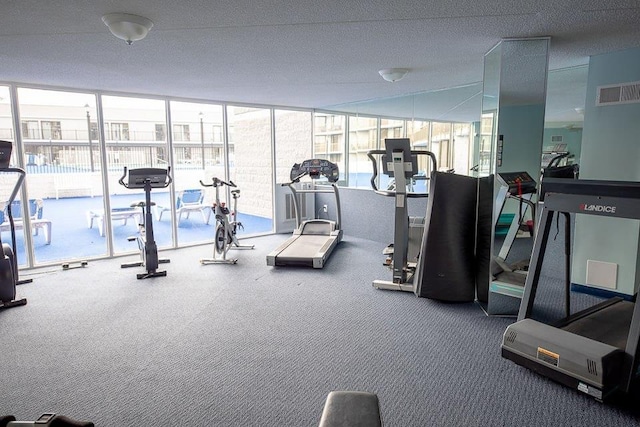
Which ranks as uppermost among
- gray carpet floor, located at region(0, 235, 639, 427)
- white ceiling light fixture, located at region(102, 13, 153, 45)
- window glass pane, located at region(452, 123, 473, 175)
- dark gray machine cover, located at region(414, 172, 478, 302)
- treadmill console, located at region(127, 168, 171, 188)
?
white ceiling light fixture, located at region(102, 13, 153, 45)

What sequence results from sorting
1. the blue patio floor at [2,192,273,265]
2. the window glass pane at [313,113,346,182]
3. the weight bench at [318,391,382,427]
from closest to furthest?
the weight bench at [318,391,382,427] < the blue patio floor at [2,192,273,265] < the window glass pane at [313,113,346,182]

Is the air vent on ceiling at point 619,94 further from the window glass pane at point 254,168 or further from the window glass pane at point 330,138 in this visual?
the window glass pane at point 254,168

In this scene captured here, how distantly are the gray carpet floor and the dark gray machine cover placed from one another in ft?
0.63

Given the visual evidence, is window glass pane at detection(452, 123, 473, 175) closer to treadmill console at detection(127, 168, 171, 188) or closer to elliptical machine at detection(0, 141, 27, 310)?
treadmill console at detection(127, 168, 171, 188)

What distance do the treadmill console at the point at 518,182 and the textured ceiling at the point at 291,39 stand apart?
1158mm

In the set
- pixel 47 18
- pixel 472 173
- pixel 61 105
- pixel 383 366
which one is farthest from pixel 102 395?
pixel 472 173

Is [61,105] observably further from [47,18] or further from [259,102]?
[47,18]

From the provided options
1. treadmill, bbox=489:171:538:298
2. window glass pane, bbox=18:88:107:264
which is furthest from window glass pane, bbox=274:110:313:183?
treadmill, bbox=489:171:538:298

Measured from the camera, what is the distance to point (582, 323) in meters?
3.00

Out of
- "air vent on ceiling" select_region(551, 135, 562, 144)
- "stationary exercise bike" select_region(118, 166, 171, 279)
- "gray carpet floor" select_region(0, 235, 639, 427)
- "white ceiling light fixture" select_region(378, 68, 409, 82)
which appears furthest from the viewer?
"stationary exercise bike" select_region(118, 166, 171, 279)

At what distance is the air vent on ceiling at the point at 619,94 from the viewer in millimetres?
3795

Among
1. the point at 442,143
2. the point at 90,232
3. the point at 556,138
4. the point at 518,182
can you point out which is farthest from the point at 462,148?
the point at 90,232

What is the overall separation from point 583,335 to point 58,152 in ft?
23.3

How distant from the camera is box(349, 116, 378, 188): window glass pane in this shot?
6.98m
